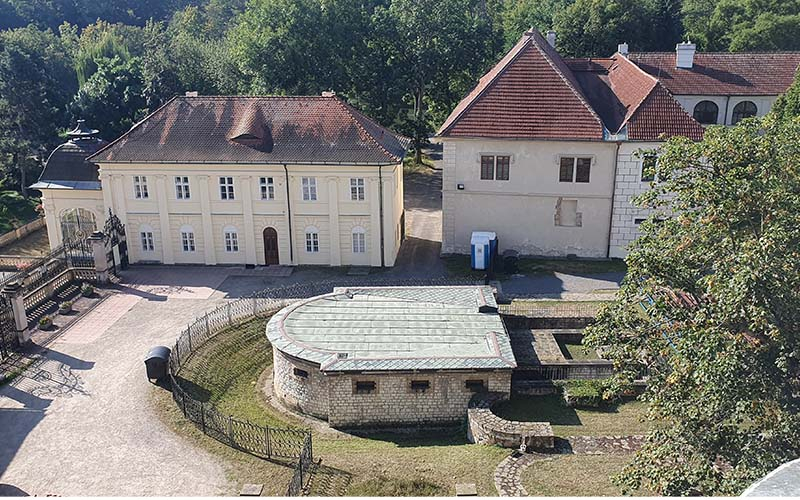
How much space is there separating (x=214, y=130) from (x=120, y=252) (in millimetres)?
7798

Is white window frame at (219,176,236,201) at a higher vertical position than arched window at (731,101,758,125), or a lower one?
lower

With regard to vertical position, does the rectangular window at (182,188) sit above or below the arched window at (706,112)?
below

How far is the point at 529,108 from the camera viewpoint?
3550 cm

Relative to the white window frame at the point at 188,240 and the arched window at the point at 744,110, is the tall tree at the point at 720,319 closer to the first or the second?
the white window frame at the point at 188,240

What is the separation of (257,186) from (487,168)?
37.9 feet

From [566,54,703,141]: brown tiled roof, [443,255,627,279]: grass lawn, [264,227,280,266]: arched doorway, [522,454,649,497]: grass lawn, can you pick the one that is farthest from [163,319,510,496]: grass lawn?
[566,54,703,141]: brown tiled roof

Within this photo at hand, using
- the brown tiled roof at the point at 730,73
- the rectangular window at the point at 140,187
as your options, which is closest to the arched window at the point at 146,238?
the rectangular window at the point at 140,187

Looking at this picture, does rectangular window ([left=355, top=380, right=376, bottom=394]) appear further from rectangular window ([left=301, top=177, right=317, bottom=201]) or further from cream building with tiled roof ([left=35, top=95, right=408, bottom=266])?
rectangular window ([left=301, top=177, right=317, bottom=201])

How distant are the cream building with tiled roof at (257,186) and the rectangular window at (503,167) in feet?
16.1

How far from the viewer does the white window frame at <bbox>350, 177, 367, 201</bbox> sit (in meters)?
34.7

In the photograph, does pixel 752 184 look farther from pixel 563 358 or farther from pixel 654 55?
pixel 654 55

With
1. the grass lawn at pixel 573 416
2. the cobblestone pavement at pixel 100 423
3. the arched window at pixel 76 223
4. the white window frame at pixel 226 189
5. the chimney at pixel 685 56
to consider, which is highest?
the chimney at pixel 685 56

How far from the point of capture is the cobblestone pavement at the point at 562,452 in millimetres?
17172

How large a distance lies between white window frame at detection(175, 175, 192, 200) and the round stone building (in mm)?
13493
